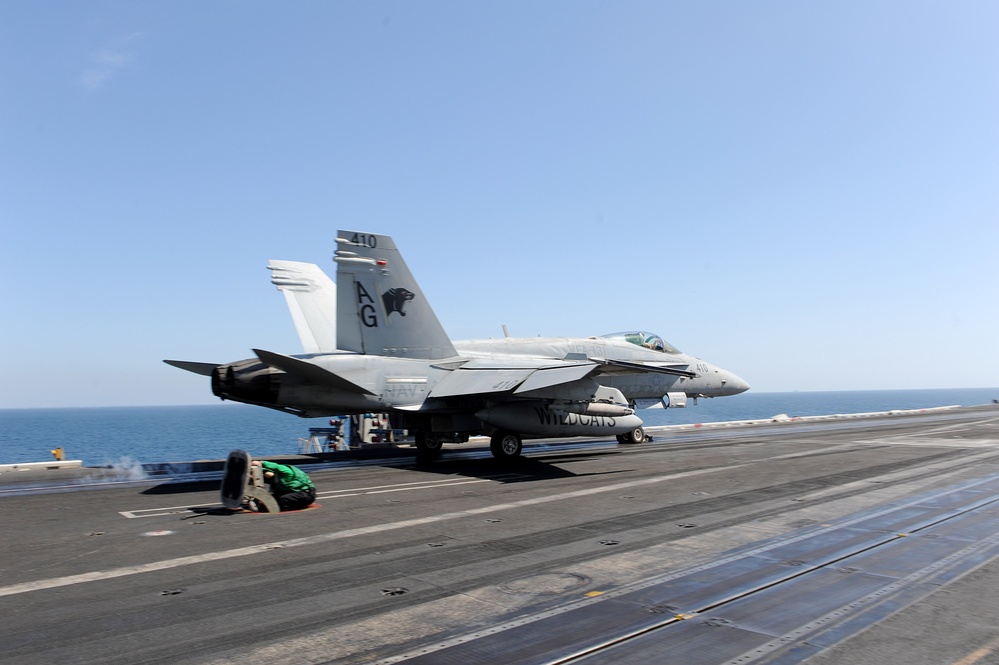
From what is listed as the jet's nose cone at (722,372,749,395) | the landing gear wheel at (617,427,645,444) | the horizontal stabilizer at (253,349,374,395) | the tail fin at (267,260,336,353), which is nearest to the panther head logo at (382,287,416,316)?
the horizontal stabilizer at (253,349,374,395)

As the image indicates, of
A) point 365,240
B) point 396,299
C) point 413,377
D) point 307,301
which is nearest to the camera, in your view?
point 365,240

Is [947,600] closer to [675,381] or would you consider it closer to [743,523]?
[743,523]

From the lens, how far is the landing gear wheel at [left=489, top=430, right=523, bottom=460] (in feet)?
66.4

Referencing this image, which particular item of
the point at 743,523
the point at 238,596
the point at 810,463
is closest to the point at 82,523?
the point at 238,596

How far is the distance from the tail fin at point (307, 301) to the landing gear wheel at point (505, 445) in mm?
10001

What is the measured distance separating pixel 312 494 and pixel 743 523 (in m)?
7.48

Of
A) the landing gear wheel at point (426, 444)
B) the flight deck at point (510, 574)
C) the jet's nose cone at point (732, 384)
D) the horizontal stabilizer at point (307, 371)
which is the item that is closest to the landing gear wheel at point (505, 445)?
the landing gear wheel at point (426, 444)

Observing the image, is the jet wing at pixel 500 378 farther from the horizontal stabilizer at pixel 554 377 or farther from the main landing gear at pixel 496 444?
the main landing gear at pixel 496 444

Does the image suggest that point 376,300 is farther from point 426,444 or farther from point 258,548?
point 258,548

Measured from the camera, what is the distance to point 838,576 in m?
7.64

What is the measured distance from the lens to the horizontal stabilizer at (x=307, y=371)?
15.2m

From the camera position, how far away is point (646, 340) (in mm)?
25469

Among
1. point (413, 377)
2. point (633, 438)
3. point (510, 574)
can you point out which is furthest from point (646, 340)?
point (510, 574)

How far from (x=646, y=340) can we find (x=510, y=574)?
18.8m
